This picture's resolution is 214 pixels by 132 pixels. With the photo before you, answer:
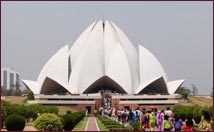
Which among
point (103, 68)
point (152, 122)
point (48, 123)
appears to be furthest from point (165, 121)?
point (103, 68)

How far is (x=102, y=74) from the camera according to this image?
43719mm

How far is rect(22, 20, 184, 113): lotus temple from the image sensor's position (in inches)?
1618

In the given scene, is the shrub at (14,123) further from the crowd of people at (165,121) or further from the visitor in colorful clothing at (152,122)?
the visitor in colorful clothing at (152,122)

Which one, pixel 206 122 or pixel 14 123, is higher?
pixel 206 122

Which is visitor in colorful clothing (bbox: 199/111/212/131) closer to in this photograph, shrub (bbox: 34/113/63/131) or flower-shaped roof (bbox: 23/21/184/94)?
shrub (bbox: 34/113/63/131)

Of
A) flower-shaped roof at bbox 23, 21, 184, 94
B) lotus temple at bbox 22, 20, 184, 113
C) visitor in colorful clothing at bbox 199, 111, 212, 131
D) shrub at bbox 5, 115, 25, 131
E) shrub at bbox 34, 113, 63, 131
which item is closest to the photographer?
visitor in colorful clothing at bbox 199, 111, 212, 131

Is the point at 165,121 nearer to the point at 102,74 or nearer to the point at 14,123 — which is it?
the point at 14,123

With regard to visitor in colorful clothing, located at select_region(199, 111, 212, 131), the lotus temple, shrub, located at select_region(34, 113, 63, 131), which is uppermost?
the lotus temple

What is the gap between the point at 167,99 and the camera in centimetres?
4028

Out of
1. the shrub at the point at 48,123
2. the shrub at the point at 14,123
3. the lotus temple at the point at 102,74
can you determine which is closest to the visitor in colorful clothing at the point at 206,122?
the shrub at the point at 48,123

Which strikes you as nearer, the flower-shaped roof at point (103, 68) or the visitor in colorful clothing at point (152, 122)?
the visitor in colorful clothing at point (152, 122)

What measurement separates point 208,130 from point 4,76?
14189cm

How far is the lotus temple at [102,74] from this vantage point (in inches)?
1618

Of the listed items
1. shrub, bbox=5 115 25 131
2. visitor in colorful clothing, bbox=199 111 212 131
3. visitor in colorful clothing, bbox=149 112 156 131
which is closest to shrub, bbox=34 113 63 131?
shrub, bbox=5 115 25 131
